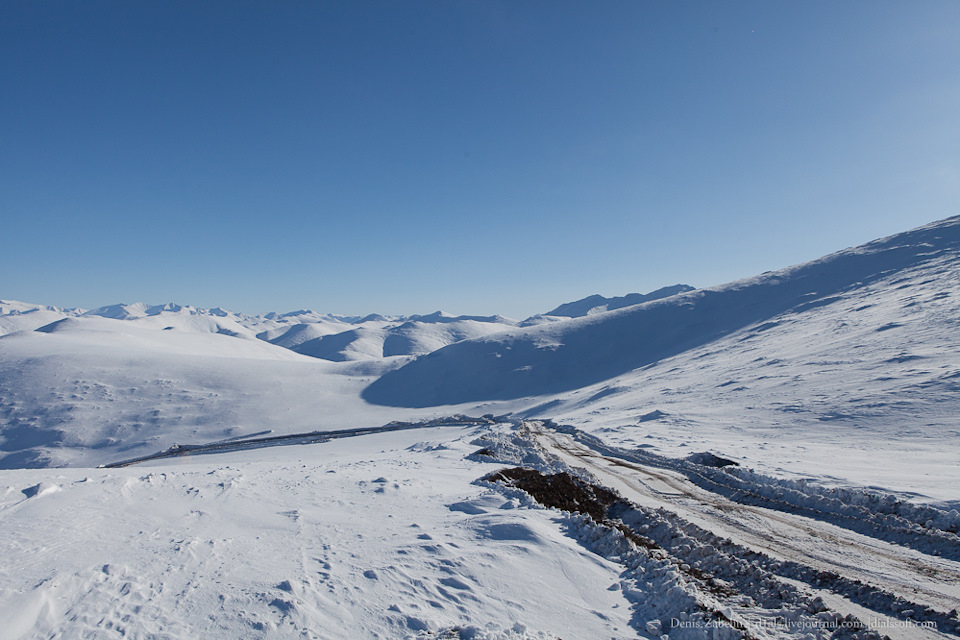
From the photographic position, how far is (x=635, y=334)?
9306 cm

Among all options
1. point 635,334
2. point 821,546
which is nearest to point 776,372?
point 821,546

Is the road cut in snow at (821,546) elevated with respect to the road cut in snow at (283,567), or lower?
lower

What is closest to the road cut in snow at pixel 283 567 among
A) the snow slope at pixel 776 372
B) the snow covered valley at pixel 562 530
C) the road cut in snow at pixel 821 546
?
the snow covered valley at pixel 562 530

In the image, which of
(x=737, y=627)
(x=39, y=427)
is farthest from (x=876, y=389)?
(x=39, y=427)

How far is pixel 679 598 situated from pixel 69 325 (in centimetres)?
17285

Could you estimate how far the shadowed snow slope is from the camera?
80.4m

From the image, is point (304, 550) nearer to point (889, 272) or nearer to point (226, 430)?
point (226, 430)

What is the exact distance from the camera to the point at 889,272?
259 ft

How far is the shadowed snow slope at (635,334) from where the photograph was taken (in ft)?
264

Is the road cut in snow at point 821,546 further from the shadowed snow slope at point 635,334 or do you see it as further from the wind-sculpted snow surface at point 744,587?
the shadowed snow slope at point 635,334

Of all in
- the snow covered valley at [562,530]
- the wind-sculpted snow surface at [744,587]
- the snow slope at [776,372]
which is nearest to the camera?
the snow covered valley at [562,530]

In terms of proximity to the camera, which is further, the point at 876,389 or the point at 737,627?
the point at 876,389

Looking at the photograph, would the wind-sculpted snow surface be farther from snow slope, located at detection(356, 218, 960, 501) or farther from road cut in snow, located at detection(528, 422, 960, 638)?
snow slope, located at detection(356, 218, 960, 501)

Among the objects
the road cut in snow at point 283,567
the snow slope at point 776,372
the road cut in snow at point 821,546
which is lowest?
the snow slope at point 776,372
